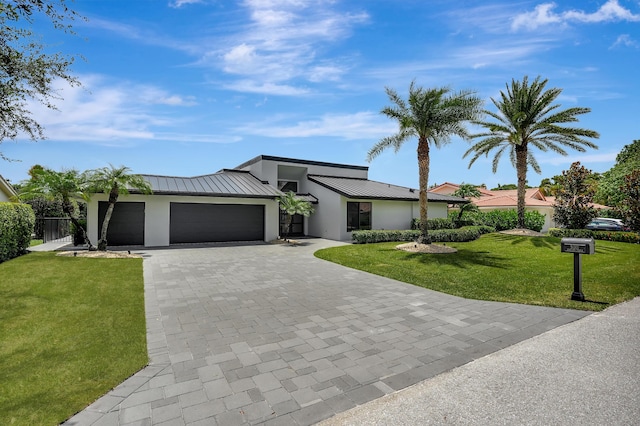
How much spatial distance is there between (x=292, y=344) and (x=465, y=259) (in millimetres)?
10631

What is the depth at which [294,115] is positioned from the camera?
15055mm

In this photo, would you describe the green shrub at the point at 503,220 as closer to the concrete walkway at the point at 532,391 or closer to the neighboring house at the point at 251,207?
the neighboring house at the point at 251,207

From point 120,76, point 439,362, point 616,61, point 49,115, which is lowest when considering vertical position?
point 439,362

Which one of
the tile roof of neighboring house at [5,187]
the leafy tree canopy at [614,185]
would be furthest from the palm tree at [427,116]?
the leafy tree canopy at [614,185]

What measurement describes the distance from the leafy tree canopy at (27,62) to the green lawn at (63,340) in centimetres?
352

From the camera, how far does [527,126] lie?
2067cm

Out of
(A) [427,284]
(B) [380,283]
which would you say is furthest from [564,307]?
(B) [380,283]

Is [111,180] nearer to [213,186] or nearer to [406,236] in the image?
[213,186]

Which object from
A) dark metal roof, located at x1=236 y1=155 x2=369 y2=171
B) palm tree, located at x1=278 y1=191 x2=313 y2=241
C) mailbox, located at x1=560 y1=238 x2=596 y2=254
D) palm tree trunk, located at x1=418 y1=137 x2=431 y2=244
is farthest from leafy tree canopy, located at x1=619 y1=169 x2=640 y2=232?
palm tree, located at x1=278 y1=191 x2=313 y2=241

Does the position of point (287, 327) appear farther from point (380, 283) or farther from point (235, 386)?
point (380, 283)

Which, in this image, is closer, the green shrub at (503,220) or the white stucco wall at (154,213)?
the white stucco wall at (154,213)

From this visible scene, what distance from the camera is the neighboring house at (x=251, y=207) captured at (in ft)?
55.0

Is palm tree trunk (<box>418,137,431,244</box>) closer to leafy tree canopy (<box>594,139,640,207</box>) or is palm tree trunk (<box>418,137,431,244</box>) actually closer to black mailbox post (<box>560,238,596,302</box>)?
black mailbox post (<box>560,238,596,302</box>)

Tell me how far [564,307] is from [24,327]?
10586 mm
